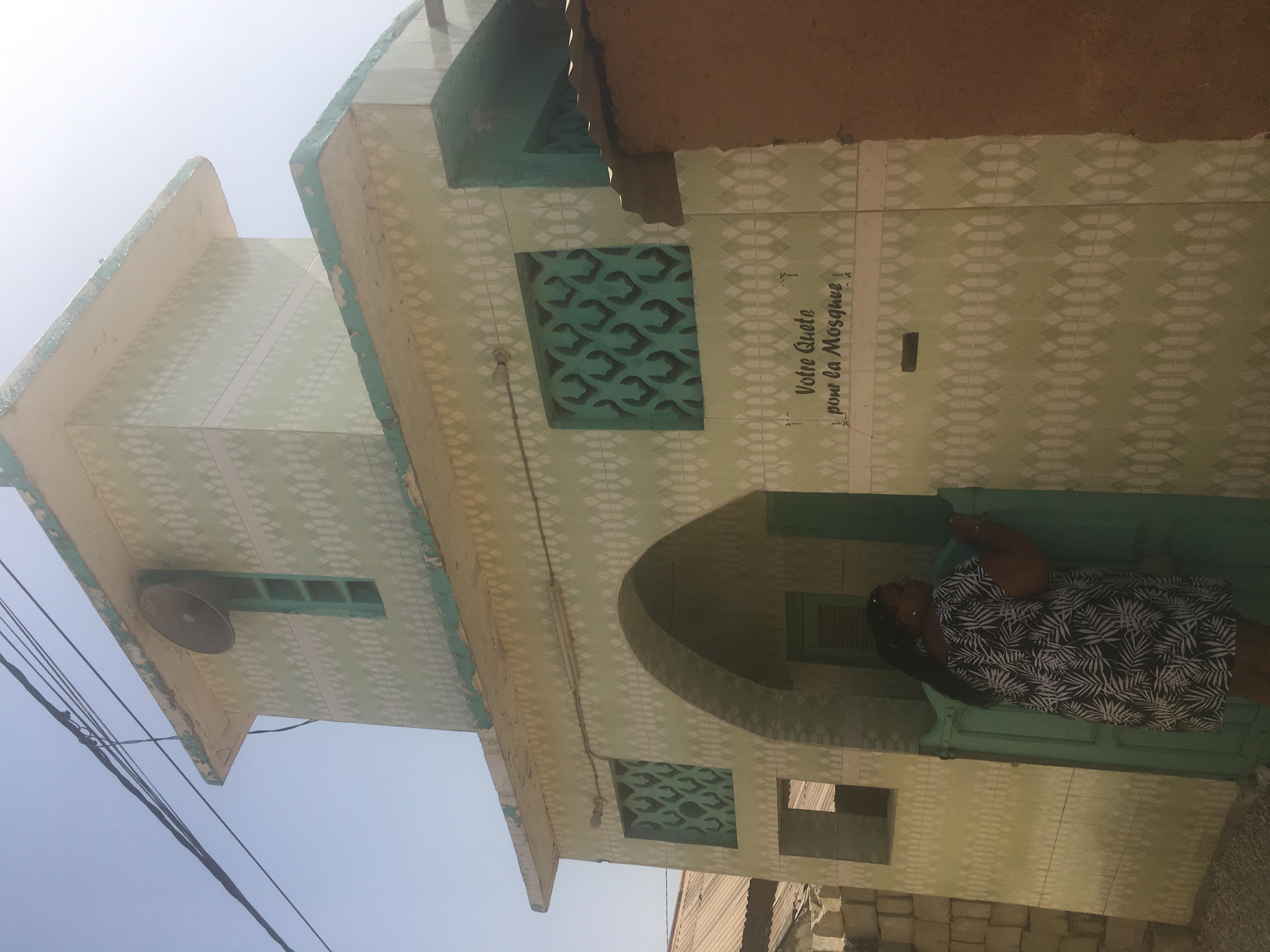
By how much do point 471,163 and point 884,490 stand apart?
1563 mm

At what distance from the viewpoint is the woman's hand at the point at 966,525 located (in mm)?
2848

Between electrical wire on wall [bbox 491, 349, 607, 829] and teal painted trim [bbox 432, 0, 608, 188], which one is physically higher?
teal painted trim [bbox 432, 0, 608, 188]

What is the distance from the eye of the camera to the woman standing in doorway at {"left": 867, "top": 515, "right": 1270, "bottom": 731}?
8.71ft

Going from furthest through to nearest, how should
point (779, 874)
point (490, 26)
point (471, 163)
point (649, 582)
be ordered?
point (649, 582), point (779, 874), point (490, 26), point (471, 163)

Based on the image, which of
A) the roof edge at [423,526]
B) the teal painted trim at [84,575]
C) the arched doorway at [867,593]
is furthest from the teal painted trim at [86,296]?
the arched doorway at [867,593]

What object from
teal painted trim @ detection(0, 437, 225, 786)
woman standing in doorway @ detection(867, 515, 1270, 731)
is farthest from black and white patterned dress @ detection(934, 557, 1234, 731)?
teal painted trim @ detection(0, 437, 225, 786)

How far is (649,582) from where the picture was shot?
4.82m

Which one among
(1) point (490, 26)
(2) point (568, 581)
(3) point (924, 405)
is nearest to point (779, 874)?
(2) point (568, 581)

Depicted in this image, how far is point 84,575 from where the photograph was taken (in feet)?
11.0

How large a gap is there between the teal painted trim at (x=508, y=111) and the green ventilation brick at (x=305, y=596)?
179cm

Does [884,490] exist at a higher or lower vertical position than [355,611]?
higher

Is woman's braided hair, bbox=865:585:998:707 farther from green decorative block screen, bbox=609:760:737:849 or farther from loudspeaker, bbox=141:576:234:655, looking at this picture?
loudspeaker, bbox=141:576:234:655

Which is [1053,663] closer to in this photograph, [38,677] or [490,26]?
[490,26]

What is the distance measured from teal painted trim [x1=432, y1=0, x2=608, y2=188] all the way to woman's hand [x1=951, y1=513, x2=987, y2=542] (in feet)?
4.78
